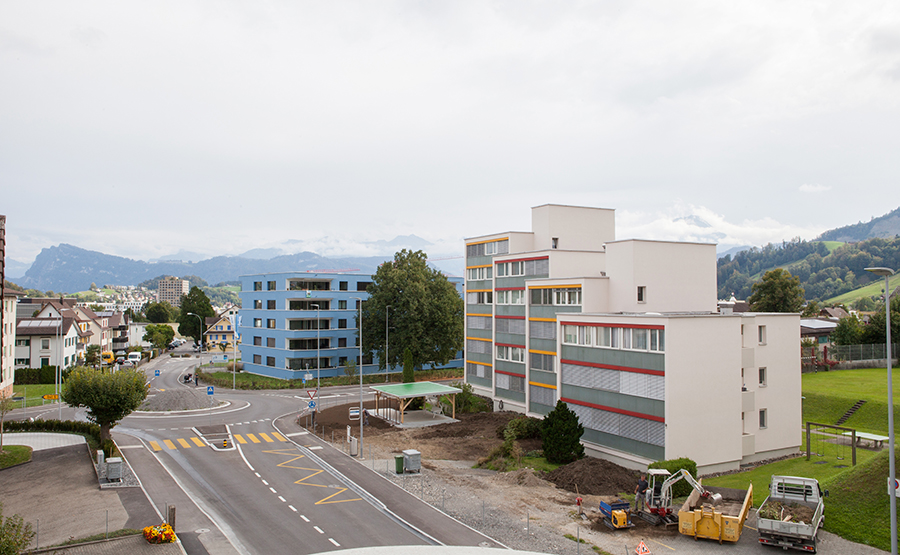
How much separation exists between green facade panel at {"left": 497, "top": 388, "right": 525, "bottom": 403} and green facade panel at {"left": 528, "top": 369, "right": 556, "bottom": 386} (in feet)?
12.6

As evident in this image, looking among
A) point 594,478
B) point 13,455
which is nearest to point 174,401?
point 13,455

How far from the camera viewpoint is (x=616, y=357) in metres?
38.2

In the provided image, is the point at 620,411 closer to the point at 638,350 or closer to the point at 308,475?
the point at 638,350

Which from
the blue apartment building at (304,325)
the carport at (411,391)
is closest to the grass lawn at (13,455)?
the carport at (411,391)

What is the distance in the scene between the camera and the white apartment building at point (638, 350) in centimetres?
3469

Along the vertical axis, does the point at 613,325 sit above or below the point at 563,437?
above

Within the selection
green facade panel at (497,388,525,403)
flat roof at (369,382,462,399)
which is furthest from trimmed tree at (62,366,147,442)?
green facade panel at (497,388,525,403)

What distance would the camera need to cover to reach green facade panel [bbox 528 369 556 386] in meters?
47.7

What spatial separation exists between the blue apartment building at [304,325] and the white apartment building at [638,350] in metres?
31.7

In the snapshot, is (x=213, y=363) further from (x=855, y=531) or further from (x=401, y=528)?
(x=855, y=531)

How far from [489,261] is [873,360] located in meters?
47.9

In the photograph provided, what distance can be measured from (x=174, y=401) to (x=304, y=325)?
2385 centimetres

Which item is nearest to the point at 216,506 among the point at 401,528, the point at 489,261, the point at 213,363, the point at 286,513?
the point at 286,513

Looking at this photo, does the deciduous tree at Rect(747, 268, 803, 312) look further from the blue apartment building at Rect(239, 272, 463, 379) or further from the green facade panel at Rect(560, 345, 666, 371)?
the green facade panel at Rect(560, 345, 666, 371)
